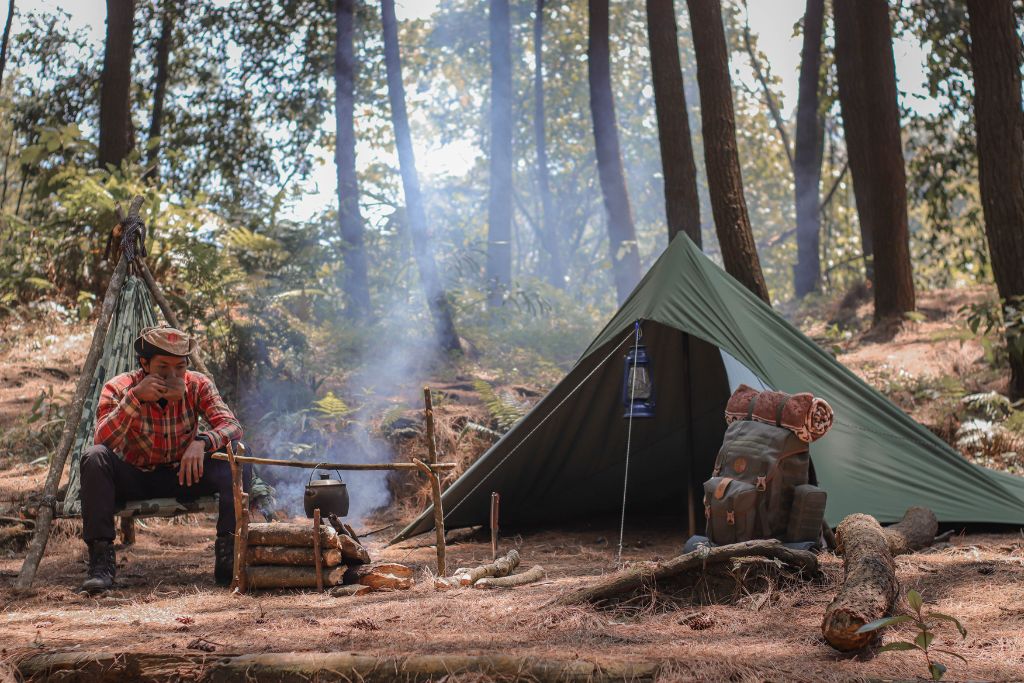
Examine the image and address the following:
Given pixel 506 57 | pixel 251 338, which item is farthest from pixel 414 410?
pixel 506 57

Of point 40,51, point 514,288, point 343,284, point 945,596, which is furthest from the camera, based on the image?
point 514,288

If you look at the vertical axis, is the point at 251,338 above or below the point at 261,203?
below

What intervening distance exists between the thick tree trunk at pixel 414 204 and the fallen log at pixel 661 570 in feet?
27.0

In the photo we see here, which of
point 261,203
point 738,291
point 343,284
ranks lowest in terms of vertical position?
point 738,291

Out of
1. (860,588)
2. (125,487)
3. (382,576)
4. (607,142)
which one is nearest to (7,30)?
Answer: (607,142)

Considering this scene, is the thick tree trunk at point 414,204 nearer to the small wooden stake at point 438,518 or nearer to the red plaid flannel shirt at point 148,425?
the red plaid flannel shirt at point 148,425

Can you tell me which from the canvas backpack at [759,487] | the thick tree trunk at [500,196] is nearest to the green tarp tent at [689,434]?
the canvas backpack at [759,487]

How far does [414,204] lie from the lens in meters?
12.6

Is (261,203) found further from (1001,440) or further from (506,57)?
(1001,440)

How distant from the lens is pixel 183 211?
9.37 meters

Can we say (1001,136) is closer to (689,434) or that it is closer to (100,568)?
(689,434)

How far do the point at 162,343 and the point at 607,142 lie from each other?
10.1m

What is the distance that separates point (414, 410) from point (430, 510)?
117 inches

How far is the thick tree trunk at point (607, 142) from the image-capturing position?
13898 millimetres
